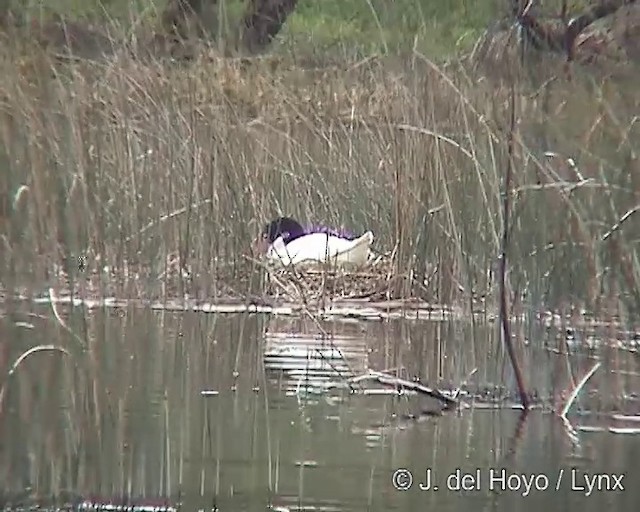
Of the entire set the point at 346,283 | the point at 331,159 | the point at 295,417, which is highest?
the point at 331,159

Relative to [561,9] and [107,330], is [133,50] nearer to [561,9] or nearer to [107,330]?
[107,330]

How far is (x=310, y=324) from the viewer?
5.86 ft

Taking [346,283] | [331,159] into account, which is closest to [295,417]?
[346,283]

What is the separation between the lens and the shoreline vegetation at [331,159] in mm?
1793

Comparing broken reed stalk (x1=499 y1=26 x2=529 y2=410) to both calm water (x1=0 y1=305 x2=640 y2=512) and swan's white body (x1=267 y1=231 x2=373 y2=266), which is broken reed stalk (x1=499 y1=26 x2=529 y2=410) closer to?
calm water (x1=0 y1=305 x2=640 y2=512)

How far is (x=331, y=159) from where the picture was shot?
181 centimetres

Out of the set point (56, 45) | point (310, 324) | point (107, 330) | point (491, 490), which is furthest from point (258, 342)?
point (56, 45)

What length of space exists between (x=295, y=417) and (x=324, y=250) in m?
0.21

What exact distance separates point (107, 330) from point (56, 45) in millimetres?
364

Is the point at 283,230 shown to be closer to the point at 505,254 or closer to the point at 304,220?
the point at 304,220

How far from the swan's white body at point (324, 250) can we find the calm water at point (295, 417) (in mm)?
77

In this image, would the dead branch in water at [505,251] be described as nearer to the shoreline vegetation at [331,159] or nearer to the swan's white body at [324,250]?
the shoreline vegetation at [331,159]

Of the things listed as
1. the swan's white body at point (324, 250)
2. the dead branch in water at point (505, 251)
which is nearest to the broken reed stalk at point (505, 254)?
the dead branch in water at point (505, 251)

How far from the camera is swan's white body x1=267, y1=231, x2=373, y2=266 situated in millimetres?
1782
